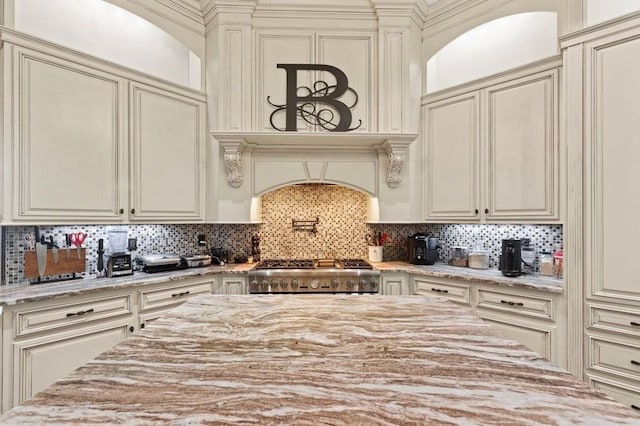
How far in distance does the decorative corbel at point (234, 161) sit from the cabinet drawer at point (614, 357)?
3002 mm

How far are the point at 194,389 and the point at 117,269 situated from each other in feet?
7.24

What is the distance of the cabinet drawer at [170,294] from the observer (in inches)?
94.7

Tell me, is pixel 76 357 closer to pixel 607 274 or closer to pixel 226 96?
pixel 226 96

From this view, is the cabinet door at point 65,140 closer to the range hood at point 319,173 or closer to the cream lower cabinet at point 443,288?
the range hood at point 319,173

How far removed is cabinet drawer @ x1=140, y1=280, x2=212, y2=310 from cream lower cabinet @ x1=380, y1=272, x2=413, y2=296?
1569 mm

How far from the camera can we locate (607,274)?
2.04m

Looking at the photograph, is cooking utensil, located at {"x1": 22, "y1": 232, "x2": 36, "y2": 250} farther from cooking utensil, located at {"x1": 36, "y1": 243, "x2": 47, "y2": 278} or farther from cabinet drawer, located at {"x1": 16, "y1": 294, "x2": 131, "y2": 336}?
cabinet drawer, located at {"x1": 16, "y1": 294, "x2": 131, "y2": 336}

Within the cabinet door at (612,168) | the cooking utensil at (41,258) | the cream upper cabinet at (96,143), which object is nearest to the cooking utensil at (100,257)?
the cream upper cabinet at (96,143)

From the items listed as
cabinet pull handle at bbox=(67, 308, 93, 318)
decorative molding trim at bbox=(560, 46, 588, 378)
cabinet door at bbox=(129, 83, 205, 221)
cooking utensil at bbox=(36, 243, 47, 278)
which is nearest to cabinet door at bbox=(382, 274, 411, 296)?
decorative molding trim at bbox=(560, 46, 588, 378)

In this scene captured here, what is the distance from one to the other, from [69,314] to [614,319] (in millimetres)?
3496

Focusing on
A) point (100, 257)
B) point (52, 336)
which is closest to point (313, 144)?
point (100, 257)

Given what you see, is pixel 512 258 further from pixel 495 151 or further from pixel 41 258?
pixel 41 258

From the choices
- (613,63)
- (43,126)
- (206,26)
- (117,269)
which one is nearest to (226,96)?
(206,26)

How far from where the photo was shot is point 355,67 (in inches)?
121
